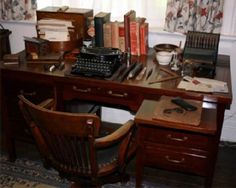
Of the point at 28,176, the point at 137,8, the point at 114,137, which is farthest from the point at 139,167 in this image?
the point at 137,8

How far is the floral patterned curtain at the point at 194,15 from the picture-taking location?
241 centimetres

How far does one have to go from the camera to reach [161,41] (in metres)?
2.71

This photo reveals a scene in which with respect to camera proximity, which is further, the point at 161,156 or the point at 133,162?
the point at 133,162

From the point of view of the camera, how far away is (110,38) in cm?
249

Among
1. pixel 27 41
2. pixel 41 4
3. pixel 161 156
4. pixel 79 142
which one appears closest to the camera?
pixel 79 142

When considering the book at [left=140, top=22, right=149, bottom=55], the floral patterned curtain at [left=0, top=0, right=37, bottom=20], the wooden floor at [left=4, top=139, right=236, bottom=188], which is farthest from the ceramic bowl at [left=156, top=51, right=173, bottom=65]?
the floral patterned curtain at [left=0, top=0, right=37, bottom=20]

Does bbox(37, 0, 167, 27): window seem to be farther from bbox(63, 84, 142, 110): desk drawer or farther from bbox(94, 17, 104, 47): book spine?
bbox(63, 84, 142, 110): desk drawer

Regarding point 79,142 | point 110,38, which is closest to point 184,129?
point 79,142

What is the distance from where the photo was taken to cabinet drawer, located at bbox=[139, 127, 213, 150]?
190cm

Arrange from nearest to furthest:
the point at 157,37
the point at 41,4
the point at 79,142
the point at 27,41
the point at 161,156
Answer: the point at 79,142 < the point at 161,156 < the point at 27,41 < the point at 157,37 < the point at 41,4

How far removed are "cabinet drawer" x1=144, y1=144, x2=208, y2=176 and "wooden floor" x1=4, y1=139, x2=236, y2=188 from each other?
367 millimetres

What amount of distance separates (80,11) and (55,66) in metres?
0.53

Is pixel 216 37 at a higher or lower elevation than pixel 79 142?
higher

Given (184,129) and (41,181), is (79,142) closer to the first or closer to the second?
(184,129)
